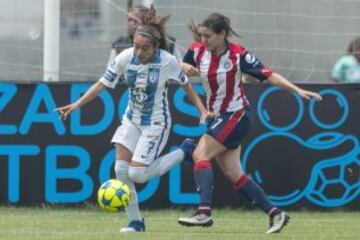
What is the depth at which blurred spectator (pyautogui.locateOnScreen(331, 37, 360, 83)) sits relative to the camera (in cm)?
1269

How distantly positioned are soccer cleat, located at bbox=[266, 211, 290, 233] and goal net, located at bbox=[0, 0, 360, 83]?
11.7ft

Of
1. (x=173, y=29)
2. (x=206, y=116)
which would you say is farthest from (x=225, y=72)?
(x=173, y=29)

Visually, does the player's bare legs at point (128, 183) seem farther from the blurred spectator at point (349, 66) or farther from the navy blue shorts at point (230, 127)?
the blurred spectator at point (349, 66)

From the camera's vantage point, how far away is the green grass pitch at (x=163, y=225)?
8.89m

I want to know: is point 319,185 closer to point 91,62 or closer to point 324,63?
point 324,63

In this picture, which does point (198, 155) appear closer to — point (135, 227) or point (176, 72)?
point (176, 72)

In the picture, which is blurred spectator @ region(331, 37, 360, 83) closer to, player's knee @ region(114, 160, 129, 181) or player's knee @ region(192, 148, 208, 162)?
player's knee @ region(192, 148, 208, 162)

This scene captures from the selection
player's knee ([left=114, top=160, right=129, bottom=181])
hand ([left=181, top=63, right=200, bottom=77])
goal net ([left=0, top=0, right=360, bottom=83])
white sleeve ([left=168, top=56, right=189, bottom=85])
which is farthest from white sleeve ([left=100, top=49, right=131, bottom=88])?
goal net ([left=0, top=0, right=360, bottom=83])

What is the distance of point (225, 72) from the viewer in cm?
955

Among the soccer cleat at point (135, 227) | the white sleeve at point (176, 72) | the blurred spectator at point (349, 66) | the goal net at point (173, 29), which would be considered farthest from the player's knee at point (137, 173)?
the blurred spectator at point (349, 66)

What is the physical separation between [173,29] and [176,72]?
3350 mm

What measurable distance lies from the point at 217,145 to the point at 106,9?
368cm

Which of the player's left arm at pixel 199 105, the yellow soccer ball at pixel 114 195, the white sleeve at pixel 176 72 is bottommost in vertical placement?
the yellow soccer ball at pixel 114 195

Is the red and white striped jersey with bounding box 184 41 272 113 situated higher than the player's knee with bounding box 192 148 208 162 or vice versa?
the red and white striped jersey with bounding box 184 41 272 113
